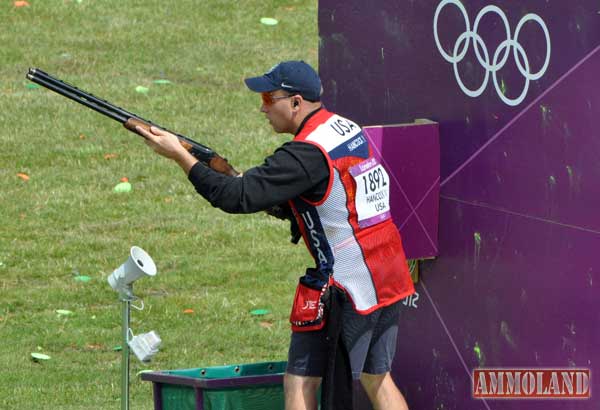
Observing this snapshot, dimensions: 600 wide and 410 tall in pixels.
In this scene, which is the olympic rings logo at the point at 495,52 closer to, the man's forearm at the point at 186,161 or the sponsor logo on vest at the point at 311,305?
the sponsor logo on vest at the point at 311,305

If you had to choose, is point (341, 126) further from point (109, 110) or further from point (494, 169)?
point (109, 110)

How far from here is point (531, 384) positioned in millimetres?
6113

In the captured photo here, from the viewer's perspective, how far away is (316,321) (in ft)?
20.0

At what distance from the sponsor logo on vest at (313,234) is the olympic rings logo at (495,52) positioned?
35.5 inches

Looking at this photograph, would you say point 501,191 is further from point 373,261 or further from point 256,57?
point 256,57

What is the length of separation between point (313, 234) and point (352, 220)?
0.55 feet

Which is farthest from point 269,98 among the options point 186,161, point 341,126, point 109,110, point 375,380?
point 375,380

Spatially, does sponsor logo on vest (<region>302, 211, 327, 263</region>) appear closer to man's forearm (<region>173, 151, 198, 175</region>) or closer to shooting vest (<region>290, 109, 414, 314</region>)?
shooting vest (<region>290, 109, 414, 314</region>)

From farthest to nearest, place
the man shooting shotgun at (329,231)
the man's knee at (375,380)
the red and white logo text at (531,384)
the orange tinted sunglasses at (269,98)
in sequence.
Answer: the man's knee at (375,380)
the orange tinted sunglasses at (269,98)
the man shooting shotgun at (329,231)
the red and white logo text at (531,384)

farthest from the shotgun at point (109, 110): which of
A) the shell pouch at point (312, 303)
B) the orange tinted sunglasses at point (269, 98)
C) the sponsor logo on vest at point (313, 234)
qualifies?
the shell pouch at point (312, 303)

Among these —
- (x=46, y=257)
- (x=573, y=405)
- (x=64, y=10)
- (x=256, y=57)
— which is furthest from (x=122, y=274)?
(x=64, y=10)

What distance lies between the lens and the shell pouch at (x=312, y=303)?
6074mm

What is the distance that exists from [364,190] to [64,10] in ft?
37.5

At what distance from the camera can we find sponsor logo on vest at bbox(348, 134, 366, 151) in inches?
238
